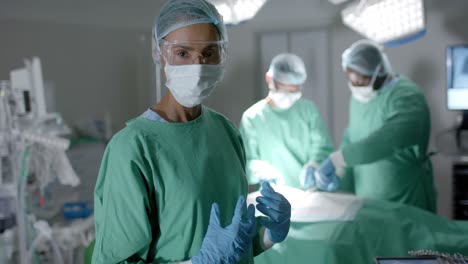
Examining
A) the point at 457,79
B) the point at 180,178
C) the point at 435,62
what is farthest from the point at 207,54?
the point at 435,62

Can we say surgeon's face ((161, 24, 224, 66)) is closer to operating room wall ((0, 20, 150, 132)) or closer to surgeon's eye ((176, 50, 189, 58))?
surgeon's eye ((176, 50, 189, 58))

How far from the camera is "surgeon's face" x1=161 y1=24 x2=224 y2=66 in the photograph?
1072 mm

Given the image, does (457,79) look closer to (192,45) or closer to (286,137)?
(286,137)

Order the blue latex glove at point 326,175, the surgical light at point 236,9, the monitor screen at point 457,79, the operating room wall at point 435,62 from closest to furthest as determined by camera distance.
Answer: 1. the surgical light at point 236,9
2. the blue latex glove at point 326,175
3. the monitor screen at point 457,79
4. the operating room wall at point 435,62

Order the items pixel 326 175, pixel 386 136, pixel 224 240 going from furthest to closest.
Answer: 1. pixel 326 175
2. pixel 386 136
3. pixel 224 240

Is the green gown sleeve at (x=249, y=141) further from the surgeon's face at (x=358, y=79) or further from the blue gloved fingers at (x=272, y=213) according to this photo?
the blue gloved fingers at (x=272, y=213)

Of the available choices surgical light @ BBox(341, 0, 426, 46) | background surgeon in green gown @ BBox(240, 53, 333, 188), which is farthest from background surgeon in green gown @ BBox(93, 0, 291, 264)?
surgical light @ BBox(341, 0, 426, 46)

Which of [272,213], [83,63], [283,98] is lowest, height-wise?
[272,213]

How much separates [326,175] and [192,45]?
1454mm

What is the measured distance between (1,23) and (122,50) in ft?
3.47

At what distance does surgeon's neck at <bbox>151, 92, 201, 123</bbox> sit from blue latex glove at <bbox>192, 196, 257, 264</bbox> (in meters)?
0.27

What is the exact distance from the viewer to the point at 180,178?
1.05 m

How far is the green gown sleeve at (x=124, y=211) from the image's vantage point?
0.98m

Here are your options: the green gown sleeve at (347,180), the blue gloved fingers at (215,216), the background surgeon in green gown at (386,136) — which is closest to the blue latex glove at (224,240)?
the blue gloved fingers at (215,216)
